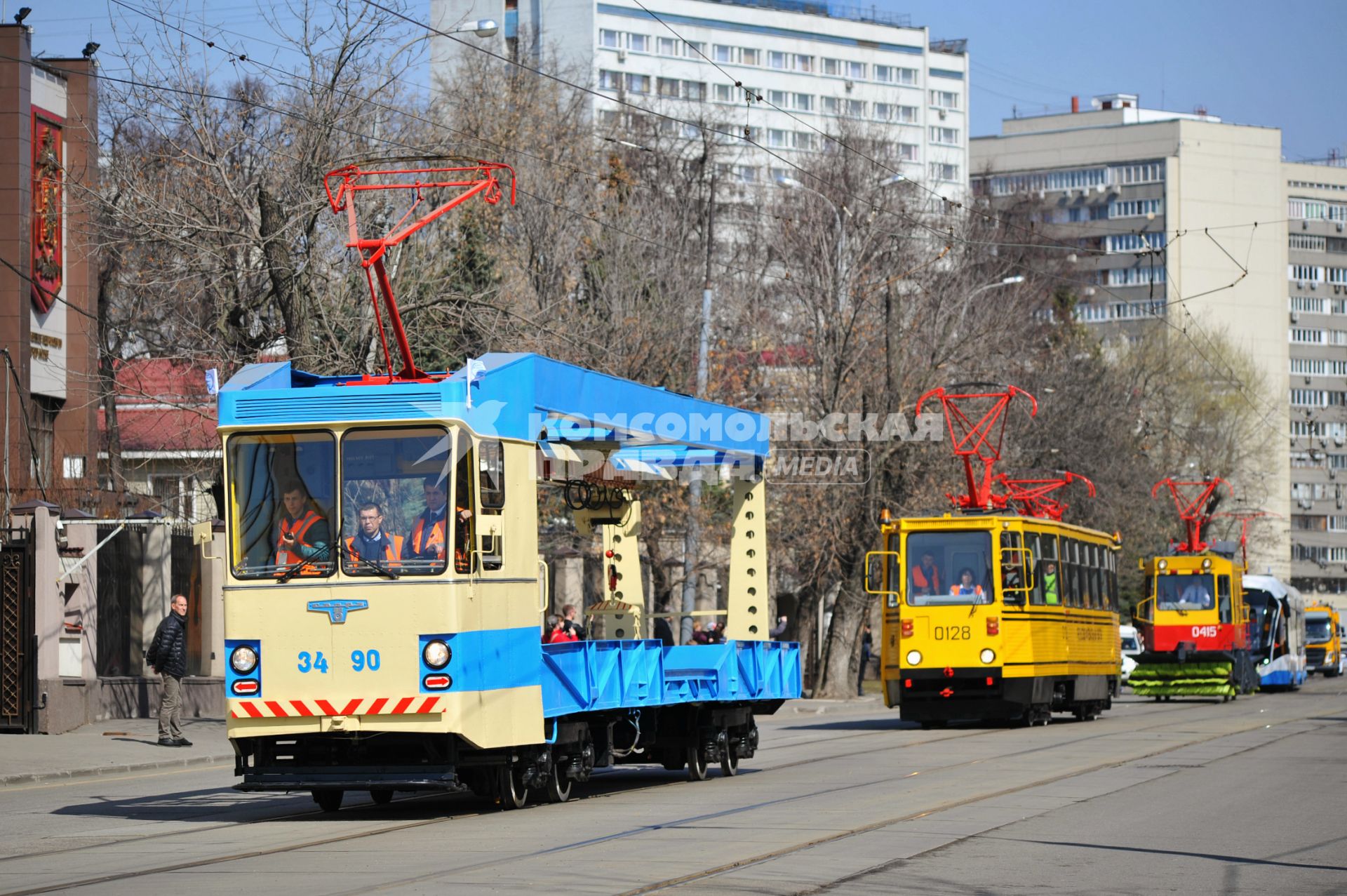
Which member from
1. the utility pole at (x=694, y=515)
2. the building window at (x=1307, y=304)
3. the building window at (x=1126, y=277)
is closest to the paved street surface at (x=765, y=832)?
the utility pole at (x=694, y=515)

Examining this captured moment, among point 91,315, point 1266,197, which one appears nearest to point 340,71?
point 91,315

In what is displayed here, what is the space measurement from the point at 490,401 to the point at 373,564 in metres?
1.49

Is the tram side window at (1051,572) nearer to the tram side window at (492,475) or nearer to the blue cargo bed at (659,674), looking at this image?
the blue cargo bed at (659,674)

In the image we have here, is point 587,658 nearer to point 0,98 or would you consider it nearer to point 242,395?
point 242,395

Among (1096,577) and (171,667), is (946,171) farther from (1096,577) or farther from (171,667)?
(171,667)

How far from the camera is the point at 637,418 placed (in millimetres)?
16734

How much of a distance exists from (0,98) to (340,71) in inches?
309

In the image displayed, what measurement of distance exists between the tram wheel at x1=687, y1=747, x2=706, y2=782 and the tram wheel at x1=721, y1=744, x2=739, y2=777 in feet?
0.69

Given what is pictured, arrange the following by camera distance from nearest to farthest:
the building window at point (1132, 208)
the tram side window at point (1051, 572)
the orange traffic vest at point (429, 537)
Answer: the orange traffic vest at point (429, 537), the tram side window at point (1051, 572), the building window at point (1132, 208)

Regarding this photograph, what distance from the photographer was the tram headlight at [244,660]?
13.7 metres

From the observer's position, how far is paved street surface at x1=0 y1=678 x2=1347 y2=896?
1042 cm

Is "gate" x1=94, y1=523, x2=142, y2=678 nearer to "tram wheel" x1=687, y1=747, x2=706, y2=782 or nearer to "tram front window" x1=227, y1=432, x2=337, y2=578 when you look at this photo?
"tram wheel" x1=687, y1=747, x2=706, y2=782

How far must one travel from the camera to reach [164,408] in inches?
1567

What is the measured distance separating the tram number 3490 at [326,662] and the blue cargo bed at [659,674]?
57.7 inches
